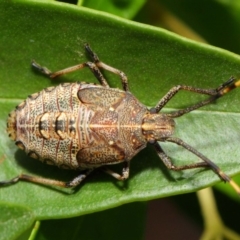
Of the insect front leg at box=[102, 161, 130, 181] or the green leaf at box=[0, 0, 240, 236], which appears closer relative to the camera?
the green leaf at box=[0, 0, 240, 236]

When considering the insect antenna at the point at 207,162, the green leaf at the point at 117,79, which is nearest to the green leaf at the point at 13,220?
the green leaf at the point at 117,79

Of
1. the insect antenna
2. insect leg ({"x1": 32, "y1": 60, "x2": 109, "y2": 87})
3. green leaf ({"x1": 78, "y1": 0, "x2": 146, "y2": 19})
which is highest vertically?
green leaf ({"x1": 78, "y1": 0, "x2": 146, "y2": 19})

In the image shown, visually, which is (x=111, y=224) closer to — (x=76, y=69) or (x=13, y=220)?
(x=13, y=220)

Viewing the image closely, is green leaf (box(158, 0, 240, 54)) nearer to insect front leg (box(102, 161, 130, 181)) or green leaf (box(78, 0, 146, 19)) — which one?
green leaf (box(78, 0, 146, 19))

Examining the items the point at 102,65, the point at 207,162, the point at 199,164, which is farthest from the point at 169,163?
the point at 102,65

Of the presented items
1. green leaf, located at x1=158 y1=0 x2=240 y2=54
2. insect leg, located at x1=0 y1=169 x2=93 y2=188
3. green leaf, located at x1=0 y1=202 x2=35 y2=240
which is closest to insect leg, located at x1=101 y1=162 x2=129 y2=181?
insect leg, located at x1=0 y1=169 x2=93 y2=188

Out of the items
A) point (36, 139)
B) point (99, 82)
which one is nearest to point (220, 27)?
point (99, 82)
